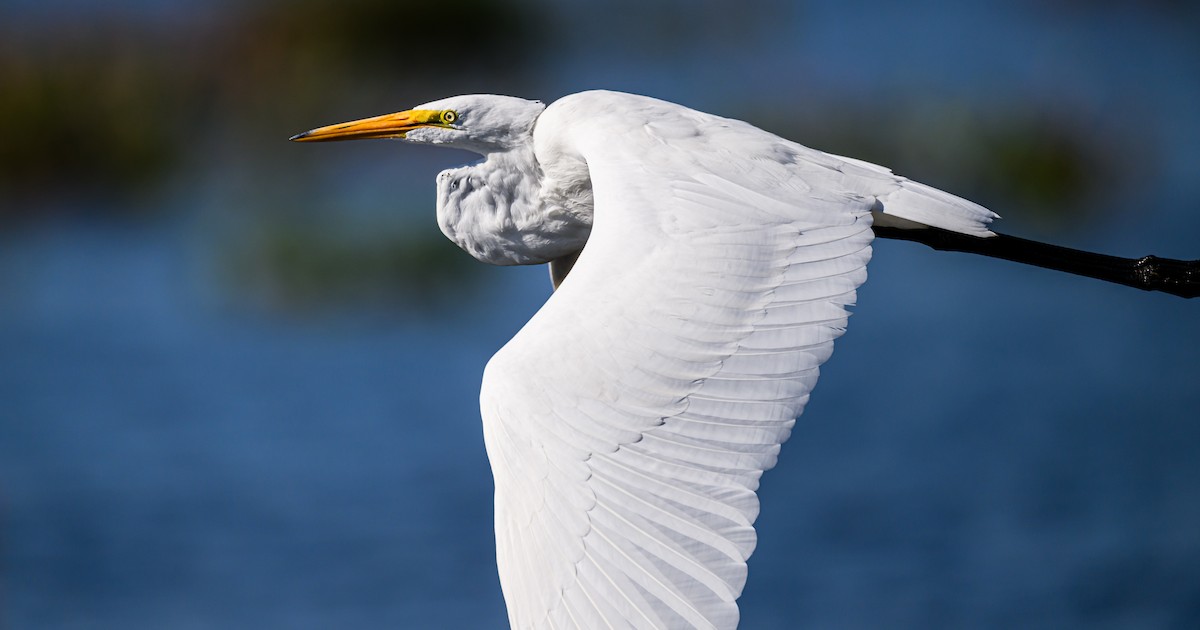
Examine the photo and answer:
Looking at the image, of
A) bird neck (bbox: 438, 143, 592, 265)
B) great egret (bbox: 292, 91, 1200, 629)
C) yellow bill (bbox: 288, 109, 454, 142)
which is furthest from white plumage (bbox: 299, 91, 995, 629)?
yellow bill (bbox: 288, 109, 454, 142)

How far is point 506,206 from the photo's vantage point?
197cm

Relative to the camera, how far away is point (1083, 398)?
22.9ft

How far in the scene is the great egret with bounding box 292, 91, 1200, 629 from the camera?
1.43 m

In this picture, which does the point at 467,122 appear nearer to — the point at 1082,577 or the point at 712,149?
the point at 712,149

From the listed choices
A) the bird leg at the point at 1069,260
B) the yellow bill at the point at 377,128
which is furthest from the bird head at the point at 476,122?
the bird leg at the point at 1069,260

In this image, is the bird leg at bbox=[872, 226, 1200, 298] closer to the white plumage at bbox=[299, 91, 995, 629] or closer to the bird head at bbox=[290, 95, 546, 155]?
the white plumage at bbox=[299, 91, 995, 629]

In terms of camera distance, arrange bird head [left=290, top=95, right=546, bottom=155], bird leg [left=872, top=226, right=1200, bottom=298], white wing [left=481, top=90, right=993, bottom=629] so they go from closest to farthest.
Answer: white wing [left=481, top=90, right=993, bottom=629] → bird head [left=290, top=95, right=546, bottom=155] → bird leg [left=872, top=226, right=1200, bottom=298]

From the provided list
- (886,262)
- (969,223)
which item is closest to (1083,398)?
(886,262)

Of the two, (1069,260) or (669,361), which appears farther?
(1069,260)

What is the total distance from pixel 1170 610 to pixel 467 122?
4598 millimetres

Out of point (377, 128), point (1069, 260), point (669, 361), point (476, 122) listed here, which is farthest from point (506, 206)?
point (1069, 260)

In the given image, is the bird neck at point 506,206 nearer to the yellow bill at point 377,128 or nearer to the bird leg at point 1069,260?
the yellow bill at point 377,128

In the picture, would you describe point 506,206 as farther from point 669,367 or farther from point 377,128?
point 669,367

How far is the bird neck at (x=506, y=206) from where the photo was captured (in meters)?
1.97
